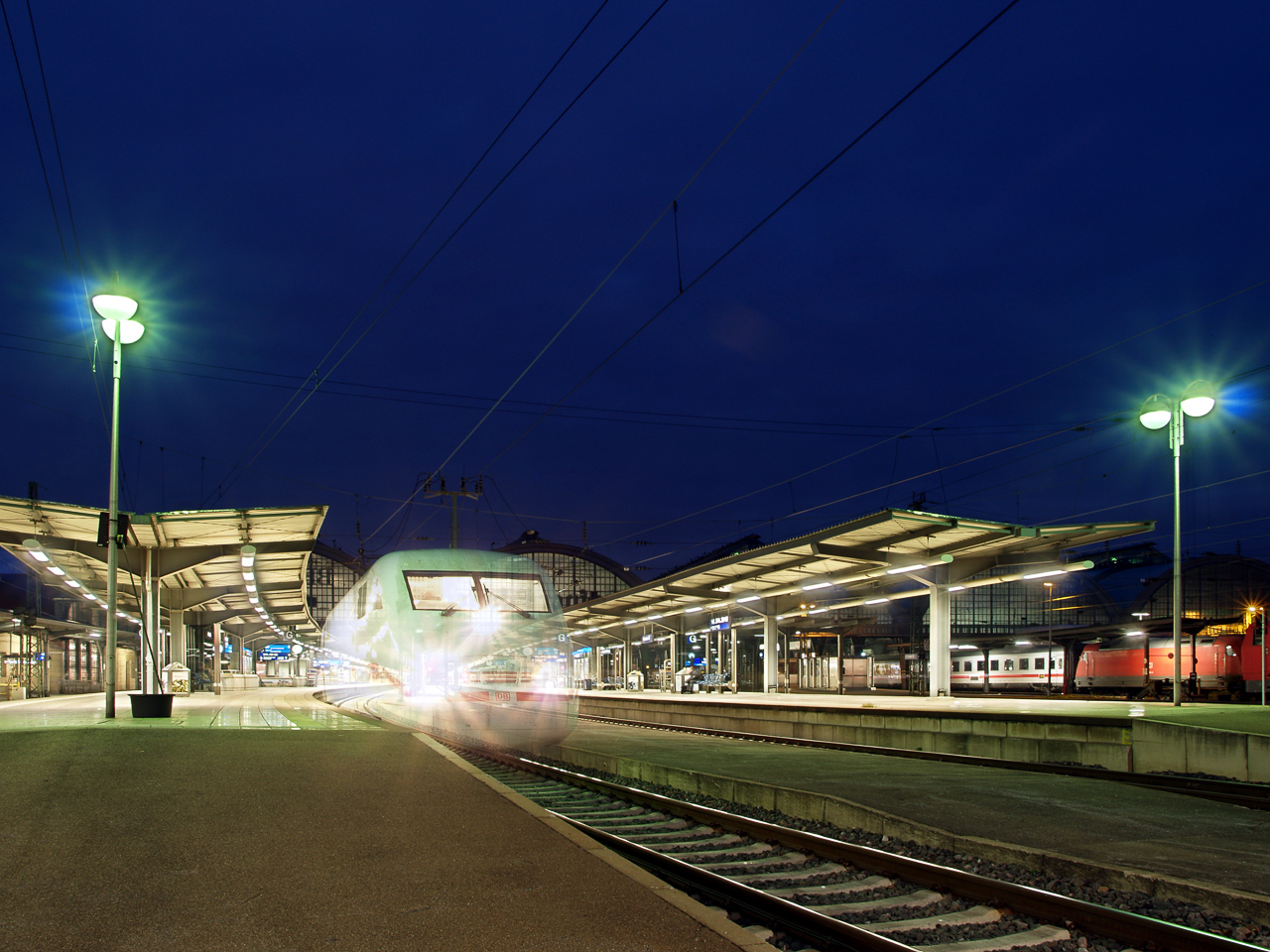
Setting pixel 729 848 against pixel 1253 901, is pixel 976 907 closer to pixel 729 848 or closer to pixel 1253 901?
pixel 1253 901

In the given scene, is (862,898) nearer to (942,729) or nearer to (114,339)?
(942,729)

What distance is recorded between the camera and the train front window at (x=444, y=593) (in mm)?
19375

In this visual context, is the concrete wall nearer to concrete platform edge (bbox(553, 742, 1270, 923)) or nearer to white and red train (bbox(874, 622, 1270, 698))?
concrete platform edge (bbox(553, 742, 1270, 923))

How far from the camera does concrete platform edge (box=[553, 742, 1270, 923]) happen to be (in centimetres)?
559

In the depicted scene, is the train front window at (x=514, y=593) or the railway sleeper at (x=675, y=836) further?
the train front window at (x=514, y=593)

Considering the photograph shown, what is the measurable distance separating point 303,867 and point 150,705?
14490mm

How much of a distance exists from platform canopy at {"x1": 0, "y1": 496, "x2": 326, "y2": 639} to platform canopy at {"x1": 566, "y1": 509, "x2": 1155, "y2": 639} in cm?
1358

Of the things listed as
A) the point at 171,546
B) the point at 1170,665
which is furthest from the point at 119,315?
the point at 1170,665

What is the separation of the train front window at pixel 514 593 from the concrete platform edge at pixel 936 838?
549 centimetres

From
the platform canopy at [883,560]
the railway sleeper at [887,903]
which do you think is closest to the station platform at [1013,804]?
the railway sleeper at [887,903]

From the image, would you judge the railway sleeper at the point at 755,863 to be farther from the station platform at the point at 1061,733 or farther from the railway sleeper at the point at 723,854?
the station platform at the point at 1061,733

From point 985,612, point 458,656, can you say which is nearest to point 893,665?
point 985,612

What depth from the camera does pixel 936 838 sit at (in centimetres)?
776

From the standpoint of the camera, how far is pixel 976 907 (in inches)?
239
